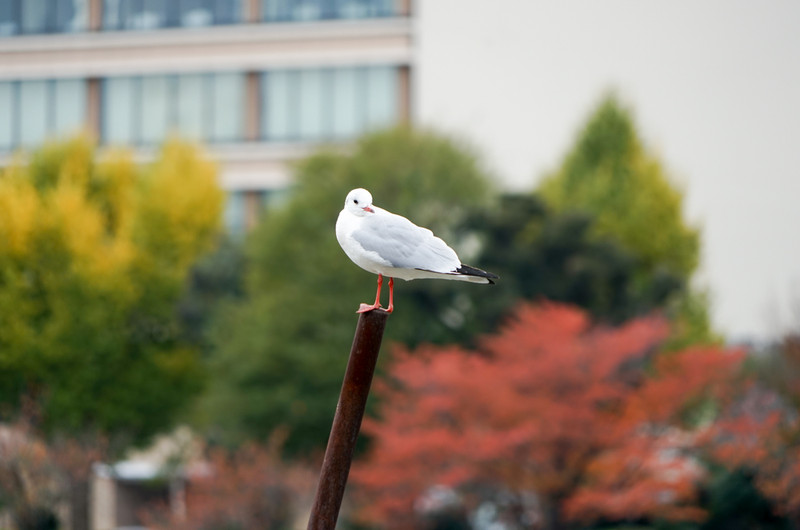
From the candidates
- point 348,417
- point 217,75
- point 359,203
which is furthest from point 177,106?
point 348,417

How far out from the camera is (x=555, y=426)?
63.6 feet

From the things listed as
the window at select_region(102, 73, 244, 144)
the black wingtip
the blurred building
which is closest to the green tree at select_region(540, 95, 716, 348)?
the blurred building

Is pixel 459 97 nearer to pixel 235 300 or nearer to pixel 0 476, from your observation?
pixel 235 300

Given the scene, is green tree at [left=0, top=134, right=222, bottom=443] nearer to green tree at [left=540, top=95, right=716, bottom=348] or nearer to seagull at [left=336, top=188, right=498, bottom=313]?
green tree at [left=540, top=95, right=716, bottom=348]

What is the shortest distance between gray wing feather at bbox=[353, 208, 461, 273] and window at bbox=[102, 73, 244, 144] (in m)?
35.2

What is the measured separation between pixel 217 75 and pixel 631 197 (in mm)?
14179

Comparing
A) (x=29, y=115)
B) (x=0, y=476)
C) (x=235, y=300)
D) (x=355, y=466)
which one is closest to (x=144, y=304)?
(x=235, y=300)

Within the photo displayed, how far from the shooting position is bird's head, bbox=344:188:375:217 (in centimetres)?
399

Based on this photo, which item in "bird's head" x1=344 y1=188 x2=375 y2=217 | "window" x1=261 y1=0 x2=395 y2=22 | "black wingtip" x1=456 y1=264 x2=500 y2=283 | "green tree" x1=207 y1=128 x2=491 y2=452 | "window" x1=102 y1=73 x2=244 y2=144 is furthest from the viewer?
"window" x1=102 y1=73 x2=244 y2=144

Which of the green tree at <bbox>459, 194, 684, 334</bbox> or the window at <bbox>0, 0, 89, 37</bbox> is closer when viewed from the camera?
the green tree at <bbox>459, 194, 684, 334</bbox>

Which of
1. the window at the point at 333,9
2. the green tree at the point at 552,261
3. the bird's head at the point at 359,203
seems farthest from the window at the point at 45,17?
the bird's head at the point at 359,203

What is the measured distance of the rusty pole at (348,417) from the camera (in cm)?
374

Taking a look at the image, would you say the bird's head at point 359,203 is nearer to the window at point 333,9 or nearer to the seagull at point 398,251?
the seagull at point 398,251

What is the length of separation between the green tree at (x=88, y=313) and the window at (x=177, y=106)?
7521 millimetres
